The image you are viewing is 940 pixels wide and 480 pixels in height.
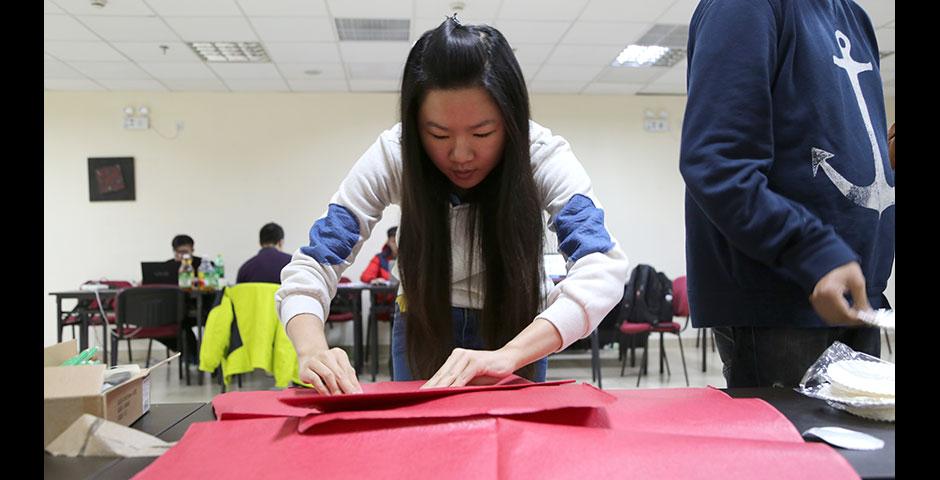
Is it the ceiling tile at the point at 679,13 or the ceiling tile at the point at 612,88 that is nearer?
the ceiling tile at the point at 679,13

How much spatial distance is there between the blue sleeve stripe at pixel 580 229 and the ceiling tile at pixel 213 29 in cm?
404

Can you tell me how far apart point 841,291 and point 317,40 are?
4.67m

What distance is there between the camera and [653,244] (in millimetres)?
6574

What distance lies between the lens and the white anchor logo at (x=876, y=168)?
0.87 m

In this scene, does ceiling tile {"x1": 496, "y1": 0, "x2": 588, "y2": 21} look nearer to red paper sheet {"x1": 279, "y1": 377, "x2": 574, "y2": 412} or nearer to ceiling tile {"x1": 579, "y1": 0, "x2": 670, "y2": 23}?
ceiling tile {"x1": 579, "y1": 0, "x2": 670, "y2": 23}

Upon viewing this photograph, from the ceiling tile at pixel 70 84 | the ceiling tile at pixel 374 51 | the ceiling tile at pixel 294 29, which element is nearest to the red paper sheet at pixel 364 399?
the ceiling tile at pixel 294 29

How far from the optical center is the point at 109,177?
615 cm

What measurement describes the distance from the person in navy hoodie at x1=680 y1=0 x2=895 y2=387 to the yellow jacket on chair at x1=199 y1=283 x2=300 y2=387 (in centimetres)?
319

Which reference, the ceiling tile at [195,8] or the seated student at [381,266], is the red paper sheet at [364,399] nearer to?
the ceiling tile at [195,8]

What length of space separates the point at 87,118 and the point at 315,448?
673cm

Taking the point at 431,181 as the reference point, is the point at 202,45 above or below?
above

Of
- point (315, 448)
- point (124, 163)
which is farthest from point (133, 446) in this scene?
point (124, 163)

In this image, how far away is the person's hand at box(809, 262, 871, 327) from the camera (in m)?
0.75
